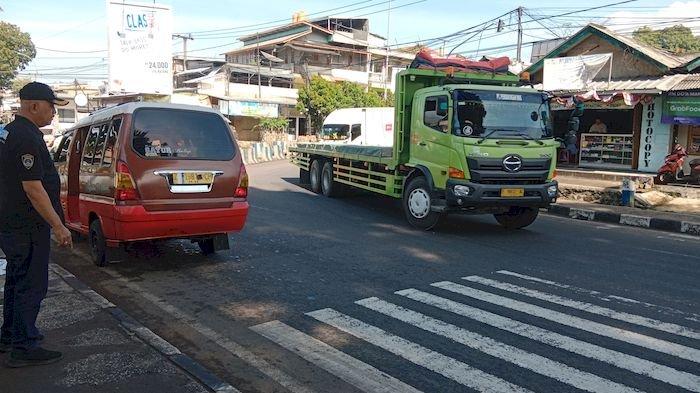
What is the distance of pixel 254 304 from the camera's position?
17.7 ft

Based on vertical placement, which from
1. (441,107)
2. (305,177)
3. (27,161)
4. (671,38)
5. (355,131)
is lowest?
(305,177)

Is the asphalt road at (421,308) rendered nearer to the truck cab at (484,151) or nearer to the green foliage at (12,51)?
the truck cab at (484,151)

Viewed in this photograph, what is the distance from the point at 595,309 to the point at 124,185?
4999 millimetres

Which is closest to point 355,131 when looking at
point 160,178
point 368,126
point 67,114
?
point 368,126

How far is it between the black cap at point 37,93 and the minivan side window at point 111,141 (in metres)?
2.46

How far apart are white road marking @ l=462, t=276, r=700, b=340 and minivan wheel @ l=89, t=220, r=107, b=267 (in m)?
4.27

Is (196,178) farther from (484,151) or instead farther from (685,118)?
(685,118)

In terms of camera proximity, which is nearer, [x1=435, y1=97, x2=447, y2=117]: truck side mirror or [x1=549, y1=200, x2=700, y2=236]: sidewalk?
[x1=435, y1=97, x2=447, y2=117]: truck side mirror

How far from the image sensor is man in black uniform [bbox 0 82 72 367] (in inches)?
147

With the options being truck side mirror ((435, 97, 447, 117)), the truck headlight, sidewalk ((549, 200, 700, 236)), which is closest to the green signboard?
sidewalk ((549, 200, 700, 236))

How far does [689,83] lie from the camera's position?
1596cm

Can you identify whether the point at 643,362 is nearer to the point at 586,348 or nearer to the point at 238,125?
the point at 586,348

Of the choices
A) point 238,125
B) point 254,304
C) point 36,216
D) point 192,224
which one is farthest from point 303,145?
point 238,125

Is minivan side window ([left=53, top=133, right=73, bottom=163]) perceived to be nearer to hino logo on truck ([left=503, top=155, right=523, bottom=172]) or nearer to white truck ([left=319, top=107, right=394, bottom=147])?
hino logo on truck ([left=503, top=155, right=523, bottom=172])
